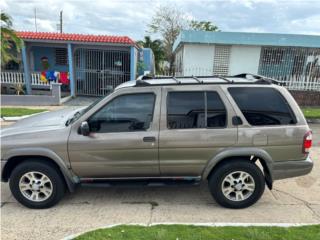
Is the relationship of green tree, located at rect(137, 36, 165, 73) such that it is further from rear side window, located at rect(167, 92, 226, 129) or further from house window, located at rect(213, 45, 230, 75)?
rear side window, located at rect(167, 92, 226, 129)

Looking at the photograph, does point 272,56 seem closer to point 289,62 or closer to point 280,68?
point 280,68

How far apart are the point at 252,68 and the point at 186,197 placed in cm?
1166

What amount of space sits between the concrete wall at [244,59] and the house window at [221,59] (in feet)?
0.70

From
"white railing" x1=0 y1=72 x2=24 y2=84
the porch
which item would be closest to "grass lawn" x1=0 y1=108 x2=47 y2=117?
the porch

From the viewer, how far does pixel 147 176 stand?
3639 millimetres

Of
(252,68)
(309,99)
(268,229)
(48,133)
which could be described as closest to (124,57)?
(252,68)

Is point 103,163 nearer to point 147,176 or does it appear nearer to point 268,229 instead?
point 147,176

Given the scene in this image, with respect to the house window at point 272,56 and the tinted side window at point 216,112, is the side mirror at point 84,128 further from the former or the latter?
the house window at point 272,56

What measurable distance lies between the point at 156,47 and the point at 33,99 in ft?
53.0

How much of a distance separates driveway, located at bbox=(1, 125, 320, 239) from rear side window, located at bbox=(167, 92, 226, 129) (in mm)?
1202

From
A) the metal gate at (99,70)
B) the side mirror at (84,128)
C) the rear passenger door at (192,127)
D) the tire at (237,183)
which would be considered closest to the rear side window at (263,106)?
the rear passenger door at (192,127)

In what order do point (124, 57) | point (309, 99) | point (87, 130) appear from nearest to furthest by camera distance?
point (87, 130) → point (309, 99) → point (124, 57)

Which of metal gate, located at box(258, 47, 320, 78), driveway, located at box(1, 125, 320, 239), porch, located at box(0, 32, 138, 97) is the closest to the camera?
driveway, located at box(1, 125, 320, 239)

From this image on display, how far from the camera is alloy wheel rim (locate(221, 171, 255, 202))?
358 cm
